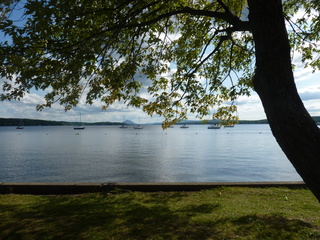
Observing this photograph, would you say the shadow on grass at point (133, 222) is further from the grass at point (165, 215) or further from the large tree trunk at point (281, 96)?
the large tree trunk at point (281, 96)

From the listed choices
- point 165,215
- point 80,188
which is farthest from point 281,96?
point 80,188

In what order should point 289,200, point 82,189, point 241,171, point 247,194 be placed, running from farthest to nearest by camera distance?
point 241,171 → point 82,189 → point 247,194 → point 289,200

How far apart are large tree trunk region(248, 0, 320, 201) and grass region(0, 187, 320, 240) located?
2640 mm

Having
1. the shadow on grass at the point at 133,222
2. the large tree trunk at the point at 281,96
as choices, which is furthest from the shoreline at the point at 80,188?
the large tree trunk at the point at 281,96

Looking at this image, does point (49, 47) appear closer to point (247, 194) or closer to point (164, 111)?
point (164, 111)

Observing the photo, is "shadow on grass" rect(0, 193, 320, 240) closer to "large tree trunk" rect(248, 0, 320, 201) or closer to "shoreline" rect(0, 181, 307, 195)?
"shoreline" rect(0, 181, 307, 195)

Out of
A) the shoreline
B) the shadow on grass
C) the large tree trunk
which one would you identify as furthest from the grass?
the large tree trunk

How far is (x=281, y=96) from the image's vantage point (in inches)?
151

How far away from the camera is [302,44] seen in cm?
1095

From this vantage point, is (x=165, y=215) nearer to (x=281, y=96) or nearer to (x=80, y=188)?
(x=80, y=188)

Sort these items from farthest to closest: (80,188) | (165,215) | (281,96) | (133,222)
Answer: (80,188) → (165,215) → (133,222) → (281,96)

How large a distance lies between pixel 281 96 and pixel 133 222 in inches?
184

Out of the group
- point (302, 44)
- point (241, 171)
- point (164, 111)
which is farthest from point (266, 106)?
point (241, 171)

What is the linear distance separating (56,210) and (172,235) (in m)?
3.85
